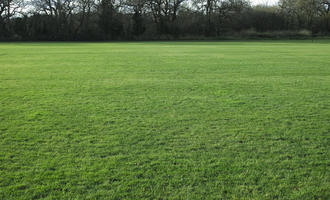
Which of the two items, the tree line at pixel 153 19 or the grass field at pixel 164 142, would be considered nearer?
the grass field at pixel 164 142

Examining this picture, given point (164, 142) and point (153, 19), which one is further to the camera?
point (153, 19)

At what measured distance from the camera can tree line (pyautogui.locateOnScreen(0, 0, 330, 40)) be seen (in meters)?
49.0

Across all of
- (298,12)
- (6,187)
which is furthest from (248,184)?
(298,12)

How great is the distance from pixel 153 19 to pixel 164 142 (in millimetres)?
54854

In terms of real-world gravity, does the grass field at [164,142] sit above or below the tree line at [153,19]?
below

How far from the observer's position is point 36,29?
1911 inches

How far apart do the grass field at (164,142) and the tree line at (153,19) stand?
4370 cm

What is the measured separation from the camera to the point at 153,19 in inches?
2207

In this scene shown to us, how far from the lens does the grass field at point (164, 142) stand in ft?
9.23

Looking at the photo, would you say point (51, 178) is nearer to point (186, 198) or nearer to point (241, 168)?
point (186, 198)

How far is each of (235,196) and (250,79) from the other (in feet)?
21.7

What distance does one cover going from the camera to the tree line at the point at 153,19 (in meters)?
49.0

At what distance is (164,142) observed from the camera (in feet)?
12.7

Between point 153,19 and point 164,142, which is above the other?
point 153,19
